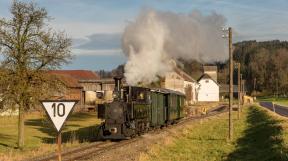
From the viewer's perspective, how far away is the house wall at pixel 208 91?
144 metres

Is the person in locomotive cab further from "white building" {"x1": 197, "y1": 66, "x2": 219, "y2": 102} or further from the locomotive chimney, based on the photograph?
"white building" {"x1": 197, "y1": 66, "x2": 219, "y2": 102}

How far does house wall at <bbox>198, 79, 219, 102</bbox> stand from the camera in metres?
144

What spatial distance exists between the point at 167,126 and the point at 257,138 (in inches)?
565

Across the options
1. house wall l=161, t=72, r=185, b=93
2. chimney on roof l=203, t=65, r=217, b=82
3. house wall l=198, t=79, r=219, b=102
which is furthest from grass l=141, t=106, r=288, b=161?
chimney on roof l=203, t=65, r=217, b=82

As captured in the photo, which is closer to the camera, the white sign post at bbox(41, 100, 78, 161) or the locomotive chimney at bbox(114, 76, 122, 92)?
the white sign post at bbox(41, 100, 78, 161)

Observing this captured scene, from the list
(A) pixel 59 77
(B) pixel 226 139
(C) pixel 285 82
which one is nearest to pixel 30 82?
(A) pixel 59 77

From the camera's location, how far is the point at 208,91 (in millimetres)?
144625

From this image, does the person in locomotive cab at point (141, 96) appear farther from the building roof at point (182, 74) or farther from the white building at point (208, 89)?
the white building at point (208, 89)

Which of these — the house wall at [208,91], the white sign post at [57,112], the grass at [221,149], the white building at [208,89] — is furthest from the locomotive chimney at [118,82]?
the house wall at [208,91]

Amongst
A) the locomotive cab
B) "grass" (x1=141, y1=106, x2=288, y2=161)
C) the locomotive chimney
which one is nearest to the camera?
"grass" (x1=141, y1=106, x2=288, y2=161)

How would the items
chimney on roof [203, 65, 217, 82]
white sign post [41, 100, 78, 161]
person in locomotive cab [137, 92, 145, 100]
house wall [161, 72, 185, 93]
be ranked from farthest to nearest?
1. chimney on roof [203, 65, 217, 82]
2. house wall [161, 72, 185, 93]
3. person in locomotive cab [137, 92, 145, 100]
4. white sign post [41, 100, 78, 161]

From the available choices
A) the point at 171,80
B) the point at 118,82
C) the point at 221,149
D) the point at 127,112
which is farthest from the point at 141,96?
the point at 171,80

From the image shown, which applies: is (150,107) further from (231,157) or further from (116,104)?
(231,157)

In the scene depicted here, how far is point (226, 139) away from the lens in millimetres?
31484
